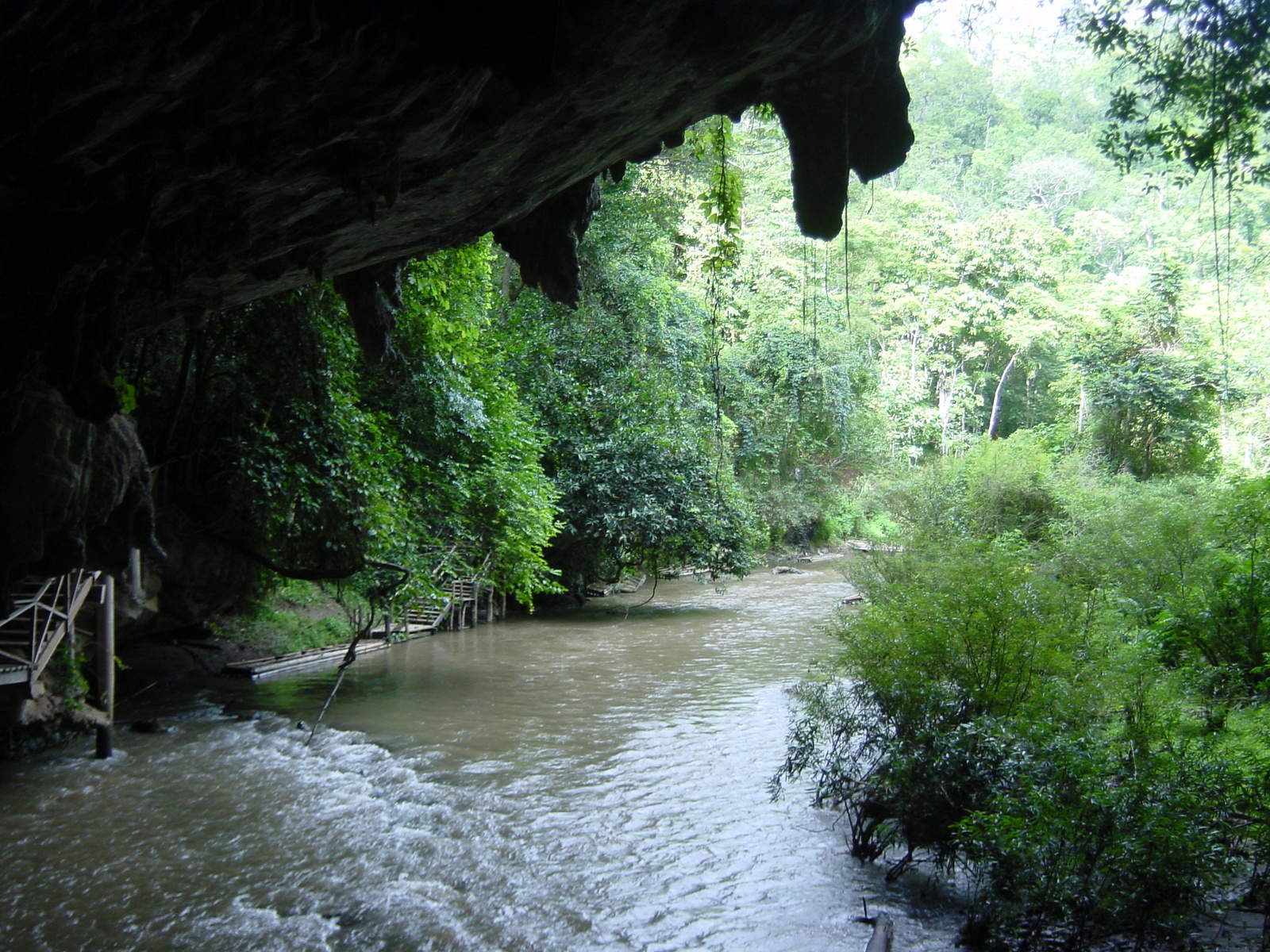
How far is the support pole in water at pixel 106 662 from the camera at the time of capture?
1147 centimetres

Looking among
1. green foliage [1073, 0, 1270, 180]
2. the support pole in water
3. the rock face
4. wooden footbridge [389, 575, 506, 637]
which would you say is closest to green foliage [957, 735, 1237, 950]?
the rock face

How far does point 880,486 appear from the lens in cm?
3042

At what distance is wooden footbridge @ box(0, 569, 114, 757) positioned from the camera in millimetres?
10125

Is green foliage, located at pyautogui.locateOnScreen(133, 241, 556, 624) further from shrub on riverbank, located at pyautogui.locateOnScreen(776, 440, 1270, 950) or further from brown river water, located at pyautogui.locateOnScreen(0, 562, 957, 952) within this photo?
shrub on riverbank, located at pyautogui.locateOnScreen(776, 440, 1270, 950)

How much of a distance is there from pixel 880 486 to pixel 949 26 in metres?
23.2

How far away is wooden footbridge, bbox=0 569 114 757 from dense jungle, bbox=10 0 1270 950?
1.43 metres

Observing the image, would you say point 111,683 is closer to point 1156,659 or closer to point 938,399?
point 1156,659

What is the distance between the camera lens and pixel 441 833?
9523 millimetres

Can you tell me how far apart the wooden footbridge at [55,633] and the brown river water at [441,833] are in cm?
83

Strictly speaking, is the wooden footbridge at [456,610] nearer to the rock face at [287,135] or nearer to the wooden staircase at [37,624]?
the wooden staircase at [37,624]

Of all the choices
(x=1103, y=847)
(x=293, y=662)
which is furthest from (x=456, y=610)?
(x=1103, y=847)

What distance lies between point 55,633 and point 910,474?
24523 mm

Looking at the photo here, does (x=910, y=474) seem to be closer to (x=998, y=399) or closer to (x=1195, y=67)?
(x=998, y=399)

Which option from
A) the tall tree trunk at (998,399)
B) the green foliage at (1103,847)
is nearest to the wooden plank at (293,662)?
the green foliage at (1103,847)
